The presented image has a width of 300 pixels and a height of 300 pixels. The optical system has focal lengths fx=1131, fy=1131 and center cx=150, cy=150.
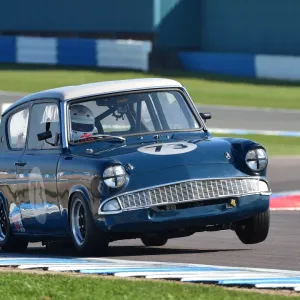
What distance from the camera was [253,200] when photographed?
929 cm

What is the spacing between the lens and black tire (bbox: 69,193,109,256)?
908 centimetres

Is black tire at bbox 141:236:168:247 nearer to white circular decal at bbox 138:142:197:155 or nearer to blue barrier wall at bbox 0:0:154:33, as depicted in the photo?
white circular decal at bbox 138:142:197:155

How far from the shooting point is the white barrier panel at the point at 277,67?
3606 cm

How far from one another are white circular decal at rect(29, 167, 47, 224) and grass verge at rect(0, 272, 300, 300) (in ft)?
7.32

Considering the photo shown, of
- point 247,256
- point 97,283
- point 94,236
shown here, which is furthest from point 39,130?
point 97,283

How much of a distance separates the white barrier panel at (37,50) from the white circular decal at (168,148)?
29.8 metres

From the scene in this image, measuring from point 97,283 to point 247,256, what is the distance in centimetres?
205

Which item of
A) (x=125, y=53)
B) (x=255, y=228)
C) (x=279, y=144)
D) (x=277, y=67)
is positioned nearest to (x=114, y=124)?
(x=255, y=228)

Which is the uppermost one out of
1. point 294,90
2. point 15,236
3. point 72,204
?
point 72,204

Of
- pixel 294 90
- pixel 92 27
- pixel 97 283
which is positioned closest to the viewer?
pixel 97 283

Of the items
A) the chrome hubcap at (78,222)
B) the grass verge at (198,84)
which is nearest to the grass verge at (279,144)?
the grass verge at (198,84)

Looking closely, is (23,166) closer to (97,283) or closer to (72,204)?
(72,204)

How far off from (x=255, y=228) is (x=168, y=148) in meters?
1.05

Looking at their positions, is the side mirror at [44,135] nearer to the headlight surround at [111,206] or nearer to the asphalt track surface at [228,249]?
the asphalt track surface at [228,249]
